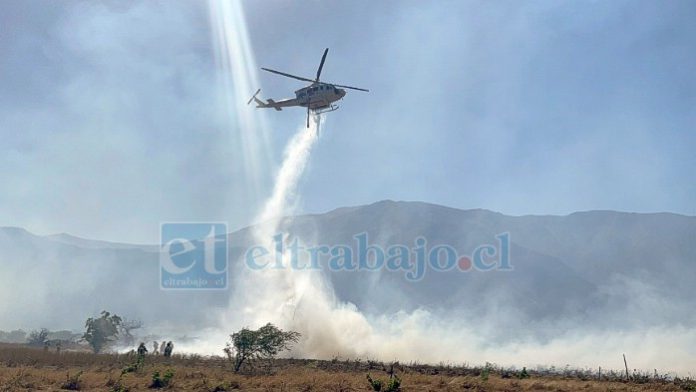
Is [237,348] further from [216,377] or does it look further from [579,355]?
[579,355]

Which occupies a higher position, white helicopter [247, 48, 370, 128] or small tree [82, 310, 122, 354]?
white helicopter [247, 48, 370, 128]

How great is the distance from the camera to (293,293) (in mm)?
91938

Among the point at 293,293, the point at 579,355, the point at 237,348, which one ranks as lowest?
the point at 579,355

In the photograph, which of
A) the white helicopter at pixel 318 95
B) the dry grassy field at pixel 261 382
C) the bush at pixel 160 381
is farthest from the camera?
the white helicopter at pixel 318 95

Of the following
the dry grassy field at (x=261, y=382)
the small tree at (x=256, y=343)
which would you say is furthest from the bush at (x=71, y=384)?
the small tree at (x=256, y=343)

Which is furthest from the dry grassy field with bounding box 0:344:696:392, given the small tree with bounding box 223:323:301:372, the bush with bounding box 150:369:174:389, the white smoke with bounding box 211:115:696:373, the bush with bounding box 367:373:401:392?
the white smoke with bounding box 211:115:696:373

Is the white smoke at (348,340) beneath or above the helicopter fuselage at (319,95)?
beneath

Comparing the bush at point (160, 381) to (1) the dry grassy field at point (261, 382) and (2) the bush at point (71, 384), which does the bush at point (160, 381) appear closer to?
(1) the dry grassy field at point (261, 382)

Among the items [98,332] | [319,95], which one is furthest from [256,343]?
[98,332]

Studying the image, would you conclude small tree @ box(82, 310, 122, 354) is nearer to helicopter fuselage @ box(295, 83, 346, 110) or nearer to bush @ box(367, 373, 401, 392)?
helicopter fuselage @ box(295, 83, 346, 110)

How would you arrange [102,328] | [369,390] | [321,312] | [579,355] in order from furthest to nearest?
1. [579,355]
2. [321,312]
3. [102,328]
4. [369,390]

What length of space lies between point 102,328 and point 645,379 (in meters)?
71.1

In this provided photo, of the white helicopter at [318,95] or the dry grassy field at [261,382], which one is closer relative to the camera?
the dry grassy field at [261,382]

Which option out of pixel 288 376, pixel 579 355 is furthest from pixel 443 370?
pixel 579 355
